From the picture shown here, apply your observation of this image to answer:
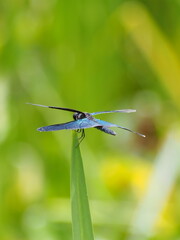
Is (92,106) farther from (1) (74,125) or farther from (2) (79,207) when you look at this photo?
(2) (79,207)

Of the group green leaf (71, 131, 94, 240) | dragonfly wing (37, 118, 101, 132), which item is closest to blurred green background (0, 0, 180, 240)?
dragonfly wing (37, 118, 101, 132)

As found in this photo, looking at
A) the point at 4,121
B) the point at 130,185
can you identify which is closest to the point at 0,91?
the point at 4,121

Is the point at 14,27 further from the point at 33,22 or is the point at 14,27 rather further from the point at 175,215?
the point at 175,215

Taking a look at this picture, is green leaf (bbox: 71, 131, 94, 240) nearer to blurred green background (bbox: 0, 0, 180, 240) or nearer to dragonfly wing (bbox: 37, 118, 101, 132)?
dragonfly wing (bbox: 37, 118, 101, 132)

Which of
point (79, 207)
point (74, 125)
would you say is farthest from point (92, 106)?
point (79, 207)

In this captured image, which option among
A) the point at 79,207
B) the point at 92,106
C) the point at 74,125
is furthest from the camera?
the point at 92,106

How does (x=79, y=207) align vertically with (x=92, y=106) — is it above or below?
below
